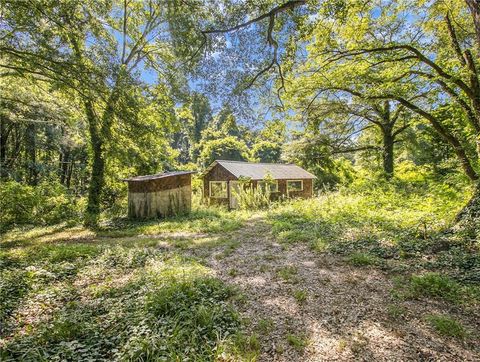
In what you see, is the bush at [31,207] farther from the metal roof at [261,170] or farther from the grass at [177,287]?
the metal roof at [261,170]

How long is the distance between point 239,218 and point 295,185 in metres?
10.9

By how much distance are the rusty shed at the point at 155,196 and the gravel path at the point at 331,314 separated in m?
7.04

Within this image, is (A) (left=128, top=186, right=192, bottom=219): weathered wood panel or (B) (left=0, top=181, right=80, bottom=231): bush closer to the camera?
(B) (left=0, top=181, right=80, bottom=231): bush

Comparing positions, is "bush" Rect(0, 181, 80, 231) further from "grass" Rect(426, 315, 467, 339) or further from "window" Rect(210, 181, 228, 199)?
"grass" Rect(426, 315, 467, 339)

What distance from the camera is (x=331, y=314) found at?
3.13 meters

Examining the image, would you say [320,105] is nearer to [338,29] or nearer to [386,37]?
[386,37]

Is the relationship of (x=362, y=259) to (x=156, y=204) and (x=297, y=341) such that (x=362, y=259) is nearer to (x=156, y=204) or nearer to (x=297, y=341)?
(x=297, y=341)

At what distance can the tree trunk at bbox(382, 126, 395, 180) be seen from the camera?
14109 mm

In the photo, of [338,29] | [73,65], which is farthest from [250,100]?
[73,65]

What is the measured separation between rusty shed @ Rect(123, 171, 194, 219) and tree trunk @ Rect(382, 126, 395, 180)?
428 inches

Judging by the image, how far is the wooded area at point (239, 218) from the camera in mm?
2756

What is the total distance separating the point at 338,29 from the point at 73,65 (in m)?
6.12

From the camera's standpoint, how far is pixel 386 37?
8086 mm

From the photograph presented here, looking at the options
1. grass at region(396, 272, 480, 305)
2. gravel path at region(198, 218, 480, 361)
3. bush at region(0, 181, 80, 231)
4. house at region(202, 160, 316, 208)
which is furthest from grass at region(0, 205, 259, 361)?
house at region(202, 160, 316, 208)
